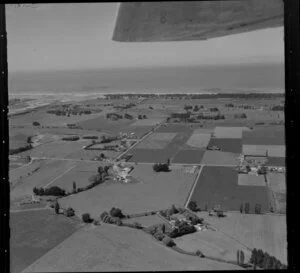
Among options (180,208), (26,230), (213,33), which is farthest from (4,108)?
(180,208)

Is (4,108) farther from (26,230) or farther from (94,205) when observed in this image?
(94,205)

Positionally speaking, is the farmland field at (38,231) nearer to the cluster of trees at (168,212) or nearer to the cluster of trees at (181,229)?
the cluster of trees at (168,212)

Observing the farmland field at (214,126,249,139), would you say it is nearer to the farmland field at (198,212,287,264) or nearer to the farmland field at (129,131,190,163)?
the farmland field at (129,131,190,163)

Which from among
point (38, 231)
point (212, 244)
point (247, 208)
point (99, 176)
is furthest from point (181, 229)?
point (99, 176)

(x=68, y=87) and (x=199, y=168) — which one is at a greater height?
(x=68, y=87)

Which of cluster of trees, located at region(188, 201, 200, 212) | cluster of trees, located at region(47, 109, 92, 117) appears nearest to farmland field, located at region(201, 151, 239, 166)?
cluster of trees, located at region(188, 201, 200, 212)
